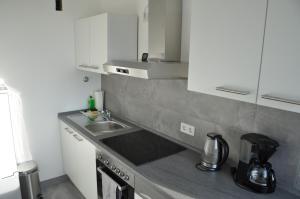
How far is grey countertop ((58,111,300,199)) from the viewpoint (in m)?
1.27

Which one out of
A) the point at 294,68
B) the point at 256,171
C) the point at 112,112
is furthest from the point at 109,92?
the point at 294,68

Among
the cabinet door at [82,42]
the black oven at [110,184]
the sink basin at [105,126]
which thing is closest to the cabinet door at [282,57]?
the black oven at [110,184]

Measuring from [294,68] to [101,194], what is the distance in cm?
178

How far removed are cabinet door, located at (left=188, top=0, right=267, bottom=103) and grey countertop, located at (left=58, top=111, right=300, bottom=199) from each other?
566 millimetres

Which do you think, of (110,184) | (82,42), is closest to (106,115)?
(82,42)

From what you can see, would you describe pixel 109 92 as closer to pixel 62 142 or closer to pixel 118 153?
pixel 62 142

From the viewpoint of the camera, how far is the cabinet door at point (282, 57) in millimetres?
907

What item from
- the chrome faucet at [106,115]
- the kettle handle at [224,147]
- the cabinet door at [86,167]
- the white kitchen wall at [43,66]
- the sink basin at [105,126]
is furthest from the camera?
the chrome faucet at [106,115]

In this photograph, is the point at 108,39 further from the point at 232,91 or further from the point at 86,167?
the point at 232,91

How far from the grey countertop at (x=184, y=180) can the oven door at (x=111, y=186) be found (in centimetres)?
17

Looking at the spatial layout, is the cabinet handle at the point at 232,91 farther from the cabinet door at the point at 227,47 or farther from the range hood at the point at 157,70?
the range hood at the point at 157,70

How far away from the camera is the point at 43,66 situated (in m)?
2.54

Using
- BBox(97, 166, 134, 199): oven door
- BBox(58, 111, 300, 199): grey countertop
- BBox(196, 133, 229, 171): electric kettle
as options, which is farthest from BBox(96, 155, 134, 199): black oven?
BBox(196, 133, 229, 171): electric kettle

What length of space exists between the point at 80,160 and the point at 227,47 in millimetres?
1831
